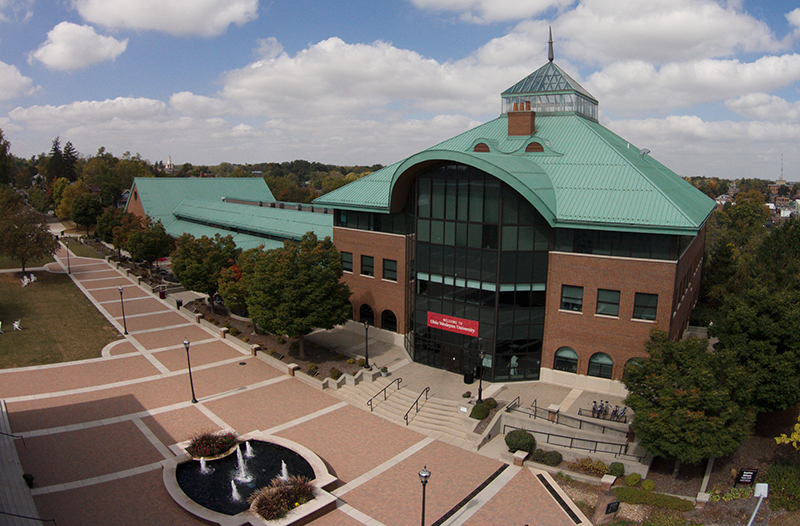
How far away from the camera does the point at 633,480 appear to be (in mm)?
20312

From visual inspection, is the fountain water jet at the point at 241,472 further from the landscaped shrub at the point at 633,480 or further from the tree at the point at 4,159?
the tree at the point at 4,159

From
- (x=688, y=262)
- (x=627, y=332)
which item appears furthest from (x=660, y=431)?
(x=688, y=262)

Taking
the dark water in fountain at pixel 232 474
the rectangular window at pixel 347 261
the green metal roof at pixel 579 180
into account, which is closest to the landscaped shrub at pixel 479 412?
the dark water in fountain at pixel 232 474

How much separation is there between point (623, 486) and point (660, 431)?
126 inches

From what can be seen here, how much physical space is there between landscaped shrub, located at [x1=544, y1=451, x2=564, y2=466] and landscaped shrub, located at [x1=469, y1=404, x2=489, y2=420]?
3.79 m

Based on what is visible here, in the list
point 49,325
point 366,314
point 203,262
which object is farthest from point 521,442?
point 49,325

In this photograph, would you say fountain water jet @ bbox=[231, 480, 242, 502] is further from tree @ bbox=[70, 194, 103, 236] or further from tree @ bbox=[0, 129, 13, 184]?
tree @ bbox=[0, 129, 13, 184]

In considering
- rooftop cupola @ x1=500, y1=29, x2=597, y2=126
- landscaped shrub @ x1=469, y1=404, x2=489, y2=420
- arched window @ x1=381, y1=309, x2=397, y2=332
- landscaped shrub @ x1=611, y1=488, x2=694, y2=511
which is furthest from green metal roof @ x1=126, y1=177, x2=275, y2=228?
landscaped shrub @ x1=611, y1=488, x2=694, y2=511

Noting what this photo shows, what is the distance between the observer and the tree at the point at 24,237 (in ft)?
171

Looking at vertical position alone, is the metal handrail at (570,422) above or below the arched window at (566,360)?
below

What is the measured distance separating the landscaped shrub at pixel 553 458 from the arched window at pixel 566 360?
739 centimetres

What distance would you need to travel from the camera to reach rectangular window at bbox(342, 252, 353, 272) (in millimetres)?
37625

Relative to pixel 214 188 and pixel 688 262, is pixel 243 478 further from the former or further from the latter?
pixel 214 188

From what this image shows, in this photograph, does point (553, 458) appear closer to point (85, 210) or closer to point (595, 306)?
point (595, 306)
